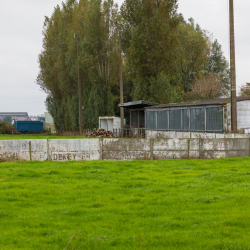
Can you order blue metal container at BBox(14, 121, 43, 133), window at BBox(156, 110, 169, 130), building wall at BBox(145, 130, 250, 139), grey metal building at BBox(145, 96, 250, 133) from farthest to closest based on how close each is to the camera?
blue metal container at BBox(14, 121, 43, 133), window at BBox(156, 110, 169, 130), grey metal building at BBox(145, 96, 250, 133), building wall at BBox(145, 130, 250, 139)

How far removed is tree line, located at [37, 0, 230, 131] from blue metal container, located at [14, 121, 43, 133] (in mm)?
6283

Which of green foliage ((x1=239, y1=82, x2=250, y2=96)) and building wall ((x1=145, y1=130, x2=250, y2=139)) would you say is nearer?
building wall ((x1=145, y1=130, x2=250, y2=139))

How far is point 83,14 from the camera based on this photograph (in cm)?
5366

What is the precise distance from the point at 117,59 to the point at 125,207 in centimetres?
4482

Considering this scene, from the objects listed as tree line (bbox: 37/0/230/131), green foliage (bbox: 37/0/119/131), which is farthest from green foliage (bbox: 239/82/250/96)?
green foliage (bbox: 37/0/119/131)

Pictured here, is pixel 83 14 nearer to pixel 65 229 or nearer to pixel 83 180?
pixel 83 180

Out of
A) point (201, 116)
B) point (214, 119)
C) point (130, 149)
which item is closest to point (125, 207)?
point (130, 149)

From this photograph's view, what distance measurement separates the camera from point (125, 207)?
26.5ft

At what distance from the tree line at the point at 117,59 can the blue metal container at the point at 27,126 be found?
20.6 feet

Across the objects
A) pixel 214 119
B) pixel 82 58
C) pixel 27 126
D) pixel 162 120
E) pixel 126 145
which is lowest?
pixel 126 145

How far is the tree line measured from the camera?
42.1m

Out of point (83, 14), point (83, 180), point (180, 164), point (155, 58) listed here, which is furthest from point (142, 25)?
point (83, 180)

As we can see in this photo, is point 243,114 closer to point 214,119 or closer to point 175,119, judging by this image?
point 214,119

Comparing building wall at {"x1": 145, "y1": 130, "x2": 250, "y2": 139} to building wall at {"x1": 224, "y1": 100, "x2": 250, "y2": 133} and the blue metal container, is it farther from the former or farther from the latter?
the blue metal container
